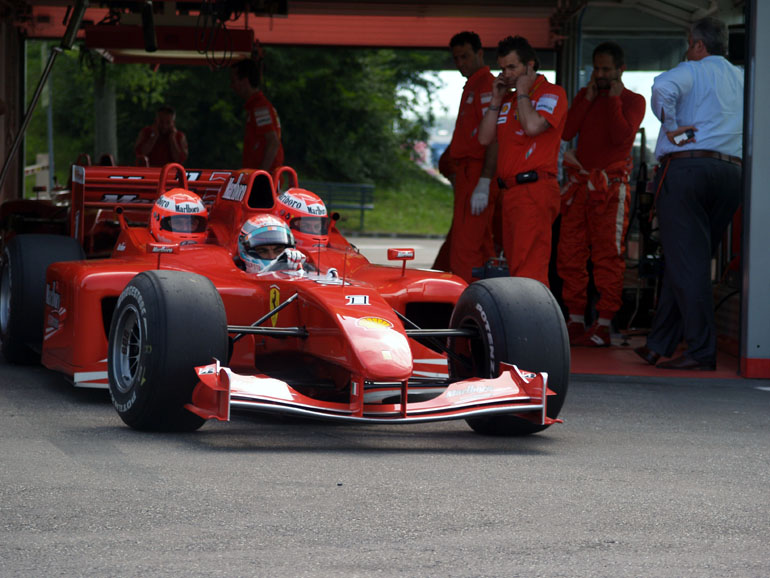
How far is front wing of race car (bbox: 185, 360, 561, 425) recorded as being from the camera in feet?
15.4

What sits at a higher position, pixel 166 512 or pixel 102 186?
pixel 102 186

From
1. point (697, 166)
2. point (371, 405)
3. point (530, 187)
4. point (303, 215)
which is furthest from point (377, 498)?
point (697, 166)

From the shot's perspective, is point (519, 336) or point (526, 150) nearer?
point (519, 336)

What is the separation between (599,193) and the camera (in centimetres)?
875

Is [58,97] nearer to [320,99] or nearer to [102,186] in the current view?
[320,99]

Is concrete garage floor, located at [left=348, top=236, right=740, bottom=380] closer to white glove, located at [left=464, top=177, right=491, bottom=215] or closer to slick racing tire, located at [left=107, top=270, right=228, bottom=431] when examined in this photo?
white glove, located at [left=464, top=177, right=491, bottom=215]

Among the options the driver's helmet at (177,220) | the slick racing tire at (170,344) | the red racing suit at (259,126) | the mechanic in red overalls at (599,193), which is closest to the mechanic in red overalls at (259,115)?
the red racing suit at (259,126)

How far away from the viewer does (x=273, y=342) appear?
5812 mm

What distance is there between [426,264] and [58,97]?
21.8 metres

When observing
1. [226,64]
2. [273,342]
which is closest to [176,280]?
[273,342]

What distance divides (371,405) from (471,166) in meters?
3.84

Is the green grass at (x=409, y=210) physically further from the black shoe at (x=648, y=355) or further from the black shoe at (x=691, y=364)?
the black shoe at (x=691, y=364)

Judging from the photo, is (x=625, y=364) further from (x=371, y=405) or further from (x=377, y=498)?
(x=377, y=498)

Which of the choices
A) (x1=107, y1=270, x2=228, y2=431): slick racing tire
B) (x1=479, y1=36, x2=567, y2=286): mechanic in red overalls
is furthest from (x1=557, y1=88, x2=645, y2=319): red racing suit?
(x1=107, y1=270, x2=228, y2=431): slick racing tire
